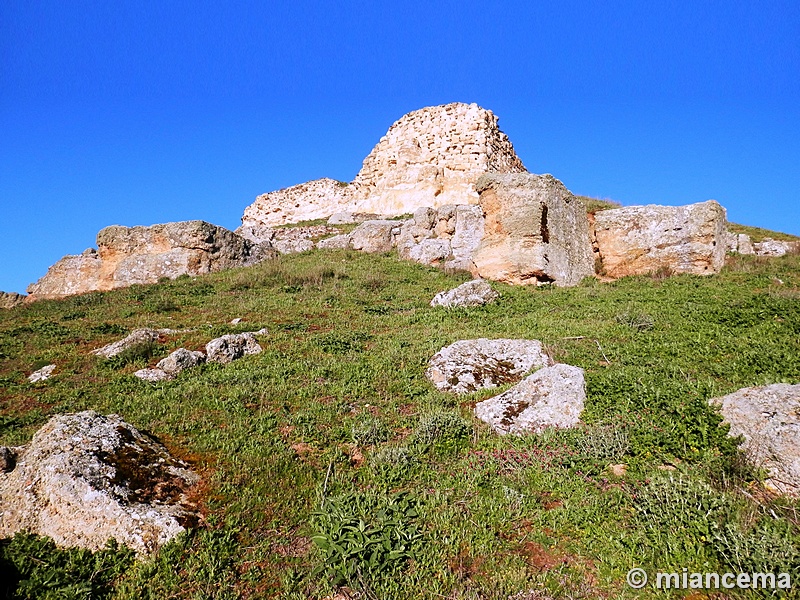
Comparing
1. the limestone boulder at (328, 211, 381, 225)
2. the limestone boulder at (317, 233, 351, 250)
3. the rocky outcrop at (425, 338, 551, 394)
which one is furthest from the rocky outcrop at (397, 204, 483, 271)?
the rocky outcrop at (425, 338, 551, 394)

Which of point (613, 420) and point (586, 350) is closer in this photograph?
point (613, 420)

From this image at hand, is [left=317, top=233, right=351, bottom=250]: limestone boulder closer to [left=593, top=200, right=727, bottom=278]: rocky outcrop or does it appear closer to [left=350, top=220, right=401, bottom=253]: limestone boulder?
[left=350, top=220, right=401, bottom=253]: limestone boulder

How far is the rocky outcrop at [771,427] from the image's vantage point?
3.87 metres

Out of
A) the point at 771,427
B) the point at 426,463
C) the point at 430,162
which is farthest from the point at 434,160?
the point at 771,427

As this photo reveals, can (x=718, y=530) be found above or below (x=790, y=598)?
above

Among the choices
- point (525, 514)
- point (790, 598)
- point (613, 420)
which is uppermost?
point (613, 420)

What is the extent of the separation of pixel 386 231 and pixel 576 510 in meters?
18.4

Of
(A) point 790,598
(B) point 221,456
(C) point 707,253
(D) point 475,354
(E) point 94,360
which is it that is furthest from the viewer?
(C) point 707,253

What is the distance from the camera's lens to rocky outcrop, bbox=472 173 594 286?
13.7 m

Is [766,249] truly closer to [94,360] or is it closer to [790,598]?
[790,598]

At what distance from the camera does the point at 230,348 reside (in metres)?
8.05

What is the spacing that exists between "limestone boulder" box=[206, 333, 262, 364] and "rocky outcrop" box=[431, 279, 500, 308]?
5.05 metres

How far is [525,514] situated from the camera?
3828 millimetres

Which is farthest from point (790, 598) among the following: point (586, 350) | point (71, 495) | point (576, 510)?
point (71, 495)
